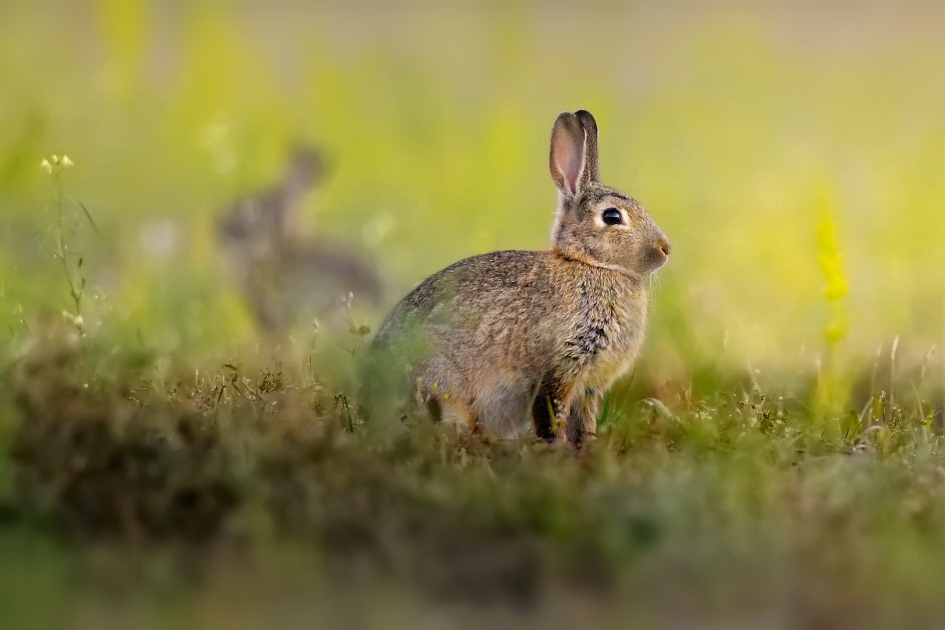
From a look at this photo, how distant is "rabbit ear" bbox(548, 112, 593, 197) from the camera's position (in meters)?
5.09

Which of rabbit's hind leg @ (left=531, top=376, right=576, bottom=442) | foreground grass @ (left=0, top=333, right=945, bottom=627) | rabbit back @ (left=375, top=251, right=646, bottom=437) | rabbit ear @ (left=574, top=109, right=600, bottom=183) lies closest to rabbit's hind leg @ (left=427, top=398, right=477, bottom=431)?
rabbit back @ (left=375, top=251, right=646, bottom=437)

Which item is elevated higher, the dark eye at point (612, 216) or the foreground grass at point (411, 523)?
the dark eye at point (612, 216)

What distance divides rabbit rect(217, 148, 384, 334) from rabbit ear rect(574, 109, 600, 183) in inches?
87.1

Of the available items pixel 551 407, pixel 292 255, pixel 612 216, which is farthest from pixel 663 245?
pixel 292 255

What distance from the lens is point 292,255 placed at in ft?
25.5

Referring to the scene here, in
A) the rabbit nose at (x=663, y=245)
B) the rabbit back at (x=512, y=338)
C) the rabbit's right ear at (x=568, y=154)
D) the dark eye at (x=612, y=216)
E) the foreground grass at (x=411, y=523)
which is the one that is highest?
the rabbit's right ear at (x=568, y=154)

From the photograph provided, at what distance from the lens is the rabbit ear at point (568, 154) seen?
5.09 m

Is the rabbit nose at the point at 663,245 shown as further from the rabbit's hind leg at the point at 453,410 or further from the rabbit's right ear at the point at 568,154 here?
the rabbit's hind leg at the point at 453,410

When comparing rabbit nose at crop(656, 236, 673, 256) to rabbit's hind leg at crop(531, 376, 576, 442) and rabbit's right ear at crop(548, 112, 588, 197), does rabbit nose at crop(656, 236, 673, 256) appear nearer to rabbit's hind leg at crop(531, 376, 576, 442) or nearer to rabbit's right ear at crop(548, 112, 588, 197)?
rabbit's right ear at crop(548, 112, 588, 197)

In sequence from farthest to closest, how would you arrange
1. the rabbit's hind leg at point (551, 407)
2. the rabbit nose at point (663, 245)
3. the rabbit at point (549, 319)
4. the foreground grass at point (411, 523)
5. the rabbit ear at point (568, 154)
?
the rabbit ear at point (568, 154) < the rabbit nose at point (663, 245) < the rabbit at point (549, 319) < the rabbit's hind leg at point (551, 407) < the foreground grass at point (411, 523)

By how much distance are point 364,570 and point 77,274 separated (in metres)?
2.90

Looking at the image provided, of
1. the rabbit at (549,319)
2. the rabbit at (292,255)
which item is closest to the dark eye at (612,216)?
the rabbit at (549,319)

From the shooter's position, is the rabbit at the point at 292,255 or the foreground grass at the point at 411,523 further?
the rabbit at the point at 292,255

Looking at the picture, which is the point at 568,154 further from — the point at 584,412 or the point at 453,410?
the point at 453,410
